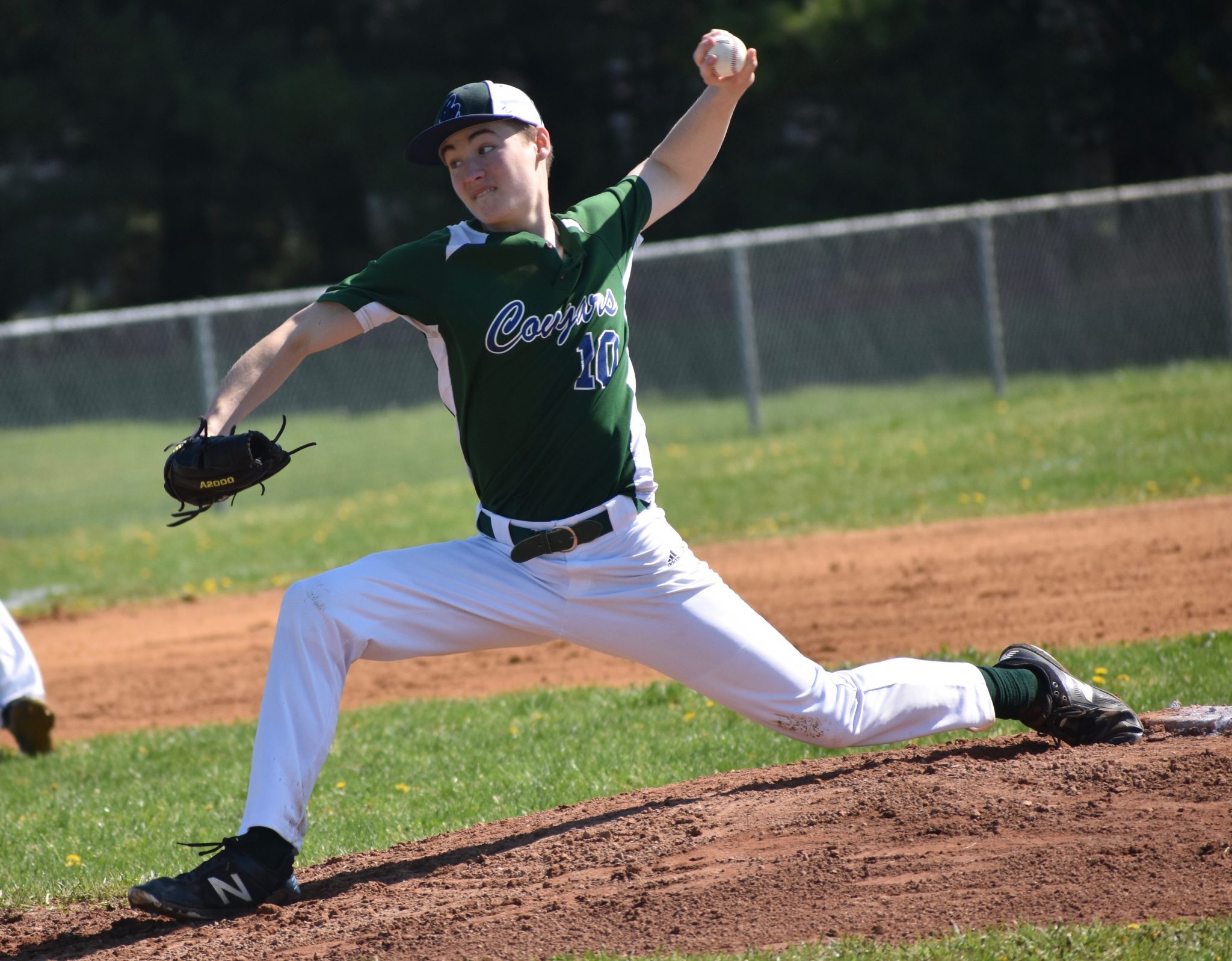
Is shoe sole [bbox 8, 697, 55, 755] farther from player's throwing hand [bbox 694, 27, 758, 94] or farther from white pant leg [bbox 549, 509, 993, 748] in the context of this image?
player's throwing hand [bbox 694, 27, 758, 94]

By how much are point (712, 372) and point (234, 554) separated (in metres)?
8.33

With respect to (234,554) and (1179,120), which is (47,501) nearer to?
(234,554)

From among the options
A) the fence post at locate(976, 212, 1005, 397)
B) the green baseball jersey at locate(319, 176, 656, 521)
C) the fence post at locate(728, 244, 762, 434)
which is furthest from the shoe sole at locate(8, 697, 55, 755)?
the fence post at locate(976, 212, 1005, 397)

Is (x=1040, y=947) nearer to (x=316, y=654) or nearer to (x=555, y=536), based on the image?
(x=555, y=536)

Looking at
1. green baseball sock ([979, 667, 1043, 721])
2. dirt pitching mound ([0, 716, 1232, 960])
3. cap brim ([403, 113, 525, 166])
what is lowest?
dirt pitching mound ([0, 716, 1232, 960])

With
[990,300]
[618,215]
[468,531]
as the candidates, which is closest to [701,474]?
[468,531]

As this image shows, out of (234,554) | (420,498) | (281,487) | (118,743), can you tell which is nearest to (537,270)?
(118,743)

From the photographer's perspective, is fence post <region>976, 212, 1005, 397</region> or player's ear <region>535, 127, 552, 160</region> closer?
player's ear <region>535, 127, 552, 160</region>

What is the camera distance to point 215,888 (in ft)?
12.3

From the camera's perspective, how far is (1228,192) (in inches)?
639

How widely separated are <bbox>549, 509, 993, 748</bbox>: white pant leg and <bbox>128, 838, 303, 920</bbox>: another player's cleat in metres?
1.05

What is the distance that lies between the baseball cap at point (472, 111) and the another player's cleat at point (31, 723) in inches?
151

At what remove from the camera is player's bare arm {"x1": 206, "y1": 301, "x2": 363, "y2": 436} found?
369 centimetres

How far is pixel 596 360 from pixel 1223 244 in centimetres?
1413
